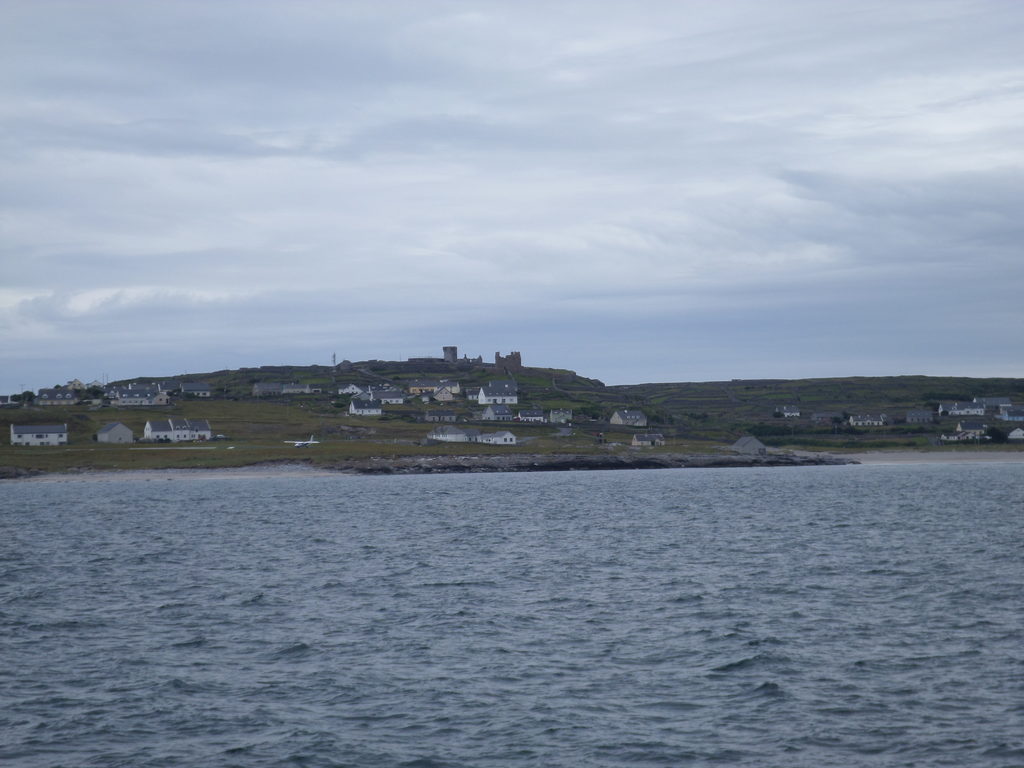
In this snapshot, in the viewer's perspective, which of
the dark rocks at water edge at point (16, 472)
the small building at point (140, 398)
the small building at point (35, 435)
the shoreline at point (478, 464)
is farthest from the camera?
the small building at point (140, 398)

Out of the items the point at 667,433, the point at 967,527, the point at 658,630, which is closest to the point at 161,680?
the point at 658,630

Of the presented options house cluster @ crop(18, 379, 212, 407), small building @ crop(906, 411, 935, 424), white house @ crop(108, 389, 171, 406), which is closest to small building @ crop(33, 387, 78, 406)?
house cluster @ crop(18, 379, 212, 407)

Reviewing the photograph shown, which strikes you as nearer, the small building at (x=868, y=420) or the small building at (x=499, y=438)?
the small building at (x=499, y=438)

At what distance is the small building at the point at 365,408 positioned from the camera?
603 feet

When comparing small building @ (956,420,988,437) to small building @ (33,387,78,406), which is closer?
small building @ (956,420,988,437)

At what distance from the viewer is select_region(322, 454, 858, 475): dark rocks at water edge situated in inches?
4929

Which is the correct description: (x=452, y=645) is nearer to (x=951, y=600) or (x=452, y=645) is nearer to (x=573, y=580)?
(x=573, y=580)

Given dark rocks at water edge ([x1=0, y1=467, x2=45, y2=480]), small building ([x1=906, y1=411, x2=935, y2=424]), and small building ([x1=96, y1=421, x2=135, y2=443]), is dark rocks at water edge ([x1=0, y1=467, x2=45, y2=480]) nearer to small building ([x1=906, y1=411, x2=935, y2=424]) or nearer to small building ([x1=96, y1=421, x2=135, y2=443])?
small building ([x1=96, y1=421, x2=135, y2=443])

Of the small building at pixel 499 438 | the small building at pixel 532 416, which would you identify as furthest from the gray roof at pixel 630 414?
the small building at pixel 499 438

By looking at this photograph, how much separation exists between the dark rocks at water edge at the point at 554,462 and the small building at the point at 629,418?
38.5 meters

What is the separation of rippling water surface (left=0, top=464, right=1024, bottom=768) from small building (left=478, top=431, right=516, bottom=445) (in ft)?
310

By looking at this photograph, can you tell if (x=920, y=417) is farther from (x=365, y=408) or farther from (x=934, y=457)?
(x=365, y=408)

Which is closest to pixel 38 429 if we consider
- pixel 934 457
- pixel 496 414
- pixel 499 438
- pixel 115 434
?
pixel 115 434

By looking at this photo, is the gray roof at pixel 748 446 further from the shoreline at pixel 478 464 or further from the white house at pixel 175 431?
the white house at pixel 175 431
